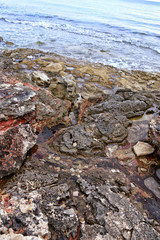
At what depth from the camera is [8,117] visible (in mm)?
3541

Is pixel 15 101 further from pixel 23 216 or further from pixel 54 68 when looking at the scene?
pixel 54 68

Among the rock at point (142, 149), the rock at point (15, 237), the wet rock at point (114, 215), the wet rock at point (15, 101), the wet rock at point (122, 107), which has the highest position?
the wet rock at point (15, 101)

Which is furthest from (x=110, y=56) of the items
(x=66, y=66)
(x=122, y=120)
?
(x=122, y=120)

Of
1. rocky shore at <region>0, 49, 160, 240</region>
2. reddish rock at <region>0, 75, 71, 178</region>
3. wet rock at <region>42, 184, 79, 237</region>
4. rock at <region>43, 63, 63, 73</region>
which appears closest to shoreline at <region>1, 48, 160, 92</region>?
rock at <region>43, 63, 63, 73</region>

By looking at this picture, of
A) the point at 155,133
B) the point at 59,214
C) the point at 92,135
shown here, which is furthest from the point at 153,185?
the point at 59,214

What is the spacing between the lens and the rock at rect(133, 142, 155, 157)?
13.8 ft

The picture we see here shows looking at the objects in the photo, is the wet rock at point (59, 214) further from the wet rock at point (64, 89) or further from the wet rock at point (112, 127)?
the wet rock at point (64, 89)

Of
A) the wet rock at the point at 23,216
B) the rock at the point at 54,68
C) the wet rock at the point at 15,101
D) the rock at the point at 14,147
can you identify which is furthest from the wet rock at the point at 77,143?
the rock at the point at 54,68

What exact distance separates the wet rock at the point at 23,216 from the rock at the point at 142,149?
2739 millimetres

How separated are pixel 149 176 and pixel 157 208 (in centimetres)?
74

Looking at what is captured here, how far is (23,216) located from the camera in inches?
92.1

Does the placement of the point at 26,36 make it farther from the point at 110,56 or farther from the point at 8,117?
the point at 8,117

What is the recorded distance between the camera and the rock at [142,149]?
420 centimetres

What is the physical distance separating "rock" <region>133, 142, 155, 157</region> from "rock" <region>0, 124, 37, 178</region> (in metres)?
2.69
